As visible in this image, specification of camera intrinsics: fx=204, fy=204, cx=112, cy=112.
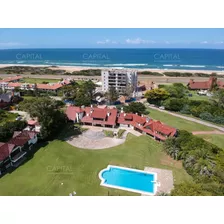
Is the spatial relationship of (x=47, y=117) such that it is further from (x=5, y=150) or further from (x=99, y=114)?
(x=99, y=114)

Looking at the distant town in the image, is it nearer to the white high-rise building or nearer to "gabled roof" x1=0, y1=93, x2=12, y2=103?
"gabled roof" x1=0, y1=93, x2=12, y2=103

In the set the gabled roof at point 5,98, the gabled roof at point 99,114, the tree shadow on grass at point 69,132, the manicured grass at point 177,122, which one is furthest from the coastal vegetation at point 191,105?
the gabled roof at point 5,98

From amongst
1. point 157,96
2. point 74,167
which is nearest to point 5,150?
point 74,167

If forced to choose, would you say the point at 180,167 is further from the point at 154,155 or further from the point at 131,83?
the point at 131,83

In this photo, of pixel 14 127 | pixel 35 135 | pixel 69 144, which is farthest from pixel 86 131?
pixel 14 127

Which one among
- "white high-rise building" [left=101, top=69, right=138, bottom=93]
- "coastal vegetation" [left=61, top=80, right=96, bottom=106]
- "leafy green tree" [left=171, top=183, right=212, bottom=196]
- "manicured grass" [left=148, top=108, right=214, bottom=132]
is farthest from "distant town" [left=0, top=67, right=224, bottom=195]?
"white high-rise building" [left=101, top=69, right=138, bottom=93]

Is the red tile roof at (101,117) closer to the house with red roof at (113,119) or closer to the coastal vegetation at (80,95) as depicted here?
the house with red roof at (113,119)
